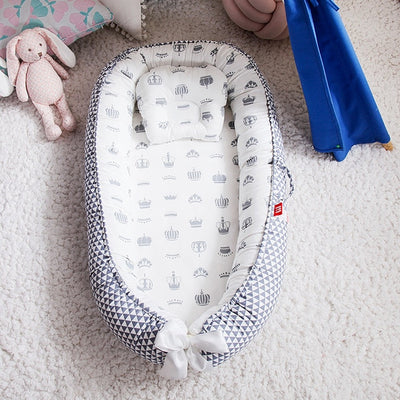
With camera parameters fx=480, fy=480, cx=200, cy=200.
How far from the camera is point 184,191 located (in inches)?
59.2

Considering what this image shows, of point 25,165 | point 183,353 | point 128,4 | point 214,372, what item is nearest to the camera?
point 183,353

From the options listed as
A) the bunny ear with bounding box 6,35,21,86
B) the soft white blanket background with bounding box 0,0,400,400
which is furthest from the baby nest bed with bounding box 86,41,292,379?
the bunny ear with bounding box 6,35,21,86

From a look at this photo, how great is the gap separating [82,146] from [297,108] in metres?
0.77

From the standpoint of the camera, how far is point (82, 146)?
5.45 ft

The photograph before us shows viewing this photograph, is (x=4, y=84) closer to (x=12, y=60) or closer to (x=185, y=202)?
(x=12, y=60)

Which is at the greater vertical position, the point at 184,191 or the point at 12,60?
the point at 12,60

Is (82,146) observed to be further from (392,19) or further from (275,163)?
(392,19)

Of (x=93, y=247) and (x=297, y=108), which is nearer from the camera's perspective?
(x=93, y=247)

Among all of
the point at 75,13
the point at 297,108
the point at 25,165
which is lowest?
the point at 25,165

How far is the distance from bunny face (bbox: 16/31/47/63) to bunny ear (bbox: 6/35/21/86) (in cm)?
1

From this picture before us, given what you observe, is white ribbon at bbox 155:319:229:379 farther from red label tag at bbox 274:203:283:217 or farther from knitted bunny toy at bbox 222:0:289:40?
knitted bunny toy at bbox 222:0:289:40

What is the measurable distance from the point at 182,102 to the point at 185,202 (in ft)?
1.22

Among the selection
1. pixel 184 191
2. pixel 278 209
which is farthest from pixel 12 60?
pixel 278 209

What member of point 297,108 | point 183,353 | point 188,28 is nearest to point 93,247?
point 183,353
